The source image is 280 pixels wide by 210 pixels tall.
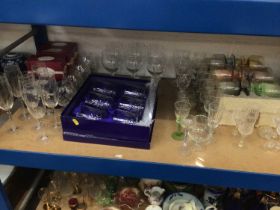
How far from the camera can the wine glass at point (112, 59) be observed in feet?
4.07

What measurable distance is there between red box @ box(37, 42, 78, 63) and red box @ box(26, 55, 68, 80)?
0.15 ft

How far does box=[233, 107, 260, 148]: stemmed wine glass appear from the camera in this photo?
96 cm

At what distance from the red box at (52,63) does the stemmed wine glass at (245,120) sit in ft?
2.23

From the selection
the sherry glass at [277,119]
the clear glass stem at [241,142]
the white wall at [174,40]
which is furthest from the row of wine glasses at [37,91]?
the sherry glass at [277,119]

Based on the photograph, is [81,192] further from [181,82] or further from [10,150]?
[181,82]

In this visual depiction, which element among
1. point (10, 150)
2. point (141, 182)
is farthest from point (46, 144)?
point (141, 182)

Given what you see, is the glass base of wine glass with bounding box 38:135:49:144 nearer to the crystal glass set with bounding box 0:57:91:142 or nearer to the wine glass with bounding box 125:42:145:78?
the crystal glass set with bounding box 0:57:91:142

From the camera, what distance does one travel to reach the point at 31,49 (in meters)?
1.44

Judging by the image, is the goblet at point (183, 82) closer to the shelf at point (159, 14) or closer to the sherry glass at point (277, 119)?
the sherry glass at point (277, 119)

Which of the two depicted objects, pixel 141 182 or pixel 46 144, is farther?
pixel 141 182

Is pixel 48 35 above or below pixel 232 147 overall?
above

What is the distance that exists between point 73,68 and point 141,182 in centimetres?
58

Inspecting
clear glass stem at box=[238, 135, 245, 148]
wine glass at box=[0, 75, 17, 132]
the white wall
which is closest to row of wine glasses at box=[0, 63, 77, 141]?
wine glass at box=[0, 75, 17, 132]

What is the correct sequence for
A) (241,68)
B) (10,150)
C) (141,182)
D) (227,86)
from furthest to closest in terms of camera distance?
(141,182) → (241,68) → (227,86) → (10,150)
